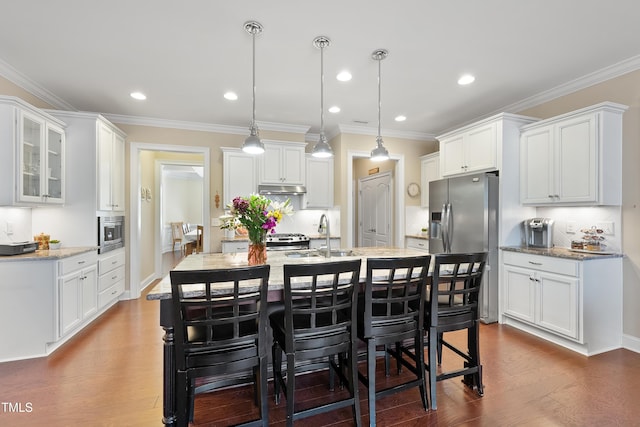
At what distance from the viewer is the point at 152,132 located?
4.66 metres

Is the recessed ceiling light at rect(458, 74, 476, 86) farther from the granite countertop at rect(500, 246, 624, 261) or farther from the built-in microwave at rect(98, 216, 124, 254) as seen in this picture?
the built-in microwave at rect(98, 216, 124, 254)

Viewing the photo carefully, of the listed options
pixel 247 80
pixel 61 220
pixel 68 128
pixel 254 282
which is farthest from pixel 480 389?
pixel 68 128

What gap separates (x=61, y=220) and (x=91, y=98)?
1.52m

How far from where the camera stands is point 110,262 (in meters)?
4.00

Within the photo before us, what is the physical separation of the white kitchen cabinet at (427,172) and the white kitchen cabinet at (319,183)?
63.1 inches

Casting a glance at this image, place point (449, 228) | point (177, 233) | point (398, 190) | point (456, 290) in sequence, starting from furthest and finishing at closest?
point (177, 233), point (398, 190), point (449, 228), point (456, 290)

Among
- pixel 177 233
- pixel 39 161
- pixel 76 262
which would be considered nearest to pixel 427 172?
pixel 76 262

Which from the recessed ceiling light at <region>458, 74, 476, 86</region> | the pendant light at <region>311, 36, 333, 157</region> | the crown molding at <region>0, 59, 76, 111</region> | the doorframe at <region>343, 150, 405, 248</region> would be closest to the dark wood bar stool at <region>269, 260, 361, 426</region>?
the pendant light at <region>311, 36, 333, 157</region>

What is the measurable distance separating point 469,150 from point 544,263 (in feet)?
5.32

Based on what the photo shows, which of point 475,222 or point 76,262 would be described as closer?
point 76,262

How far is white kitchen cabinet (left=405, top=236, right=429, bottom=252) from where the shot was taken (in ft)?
16.1

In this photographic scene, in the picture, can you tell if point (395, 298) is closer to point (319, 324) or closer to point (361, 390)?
point (319, 324)

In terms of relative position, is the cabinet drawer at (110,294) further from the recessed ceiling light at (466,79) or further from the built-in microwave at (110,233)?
the recessed ceiling light at (466,79)

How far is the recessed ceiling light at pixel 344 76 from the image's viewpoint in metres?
3.15
